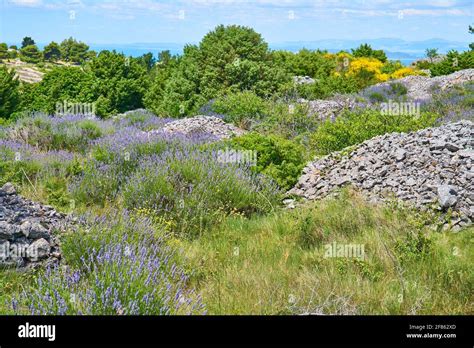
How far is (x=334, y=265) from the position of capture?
4.82 meters

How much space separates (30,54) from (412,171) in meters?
40.1

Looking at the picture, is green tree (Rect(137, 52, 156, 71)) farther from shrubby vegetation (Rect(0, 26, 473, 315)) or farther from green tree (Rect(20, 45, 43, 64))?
green tree (Rect(20, 45, 43, 64))

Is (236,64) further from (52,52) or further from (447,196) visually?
(52,52)

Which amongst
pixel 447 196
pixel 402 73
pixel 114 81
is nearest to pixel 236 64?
pixel 114 81

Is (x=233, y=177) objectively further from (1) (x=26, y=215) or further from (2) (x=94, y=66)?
(2) (x=94, y=66)

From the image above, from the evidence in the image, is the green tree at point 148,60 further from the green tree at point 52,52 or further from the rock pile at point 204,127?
the rock pile at point 204,127

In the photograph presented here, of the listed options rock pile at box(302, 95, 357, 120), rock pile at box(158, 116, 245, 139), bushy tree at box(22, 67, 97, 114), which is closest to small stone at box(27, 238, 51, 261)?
rock pile at box(158, 116, 245, 139)

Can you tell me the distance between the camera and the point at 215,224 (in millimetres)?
6480

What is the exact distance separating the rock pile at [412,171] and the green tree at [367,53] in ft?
92.8

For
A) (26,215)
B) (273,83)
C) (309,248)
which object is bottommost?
(309,248)

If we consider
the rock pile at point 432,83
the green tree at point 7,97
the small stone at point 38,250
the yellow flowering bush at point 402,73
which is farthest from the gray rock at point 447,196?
the yellow flowering bush at point 402,73

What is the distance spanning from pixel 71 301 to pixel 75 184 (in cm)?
415

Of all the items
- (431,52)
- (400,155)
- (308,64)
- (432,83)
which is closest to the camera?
(400,155)
